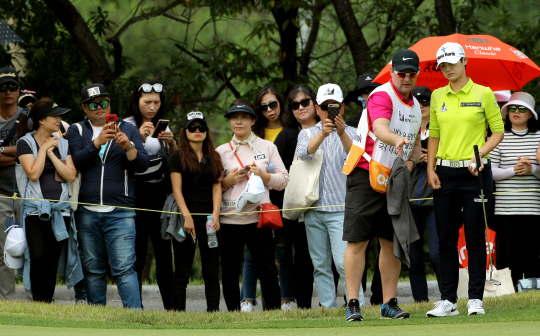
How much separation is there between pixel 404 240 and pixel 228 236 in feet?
7.14

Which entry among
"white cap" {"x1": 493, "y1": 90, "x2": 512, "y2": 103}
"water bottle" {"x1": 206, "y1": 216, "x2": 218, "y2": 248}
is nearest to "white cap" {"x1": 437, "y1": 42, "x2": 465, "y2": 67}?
"water bottle" {"x1": 206, "y1": 216, "x2": 218, "y2": 248}

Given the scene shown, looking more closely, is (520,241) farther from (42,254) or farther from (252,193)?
(42,254)

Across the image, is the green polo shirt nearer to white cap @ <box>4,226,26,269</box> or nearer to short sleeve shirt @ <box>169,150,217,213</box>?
short sleeve shirt @ <box>169,150,217,213</box>

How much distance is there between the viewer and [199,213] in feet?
24.8

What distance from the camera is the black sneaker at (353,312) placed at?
19.7ft

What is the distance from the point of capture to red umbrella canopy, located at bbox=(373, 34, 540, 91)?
8.50 meters

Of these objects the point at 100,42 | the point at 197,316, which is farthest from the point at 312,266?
the point at 100,42

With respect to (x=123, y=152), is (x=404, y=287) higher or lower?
lower

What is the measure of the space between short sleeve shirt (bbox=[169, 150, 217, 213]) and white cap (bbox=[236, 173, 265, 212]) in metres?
0.33

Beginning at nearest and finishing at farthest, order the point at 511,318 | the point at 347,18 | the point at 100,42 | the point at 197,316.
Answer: the point at 511,318
the point at 197,316
the point at 347,18
the point at 100,42

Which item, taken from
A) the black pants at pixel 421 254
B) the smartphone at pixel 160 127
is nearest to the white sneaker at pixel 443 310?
the black pants at pixel 421 254

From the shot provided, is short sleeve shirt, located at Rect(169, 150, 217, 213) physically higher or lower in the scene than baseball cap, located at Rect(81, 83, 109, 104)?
lower

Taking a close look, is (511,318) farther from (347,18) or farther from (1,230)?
(347,18)

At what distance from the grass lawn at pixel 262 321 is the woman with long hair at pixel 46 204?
56 cm
